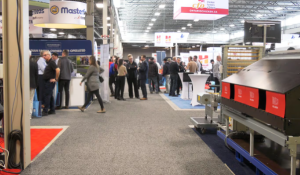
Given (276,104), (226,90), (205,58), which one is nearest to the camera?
(276,104)

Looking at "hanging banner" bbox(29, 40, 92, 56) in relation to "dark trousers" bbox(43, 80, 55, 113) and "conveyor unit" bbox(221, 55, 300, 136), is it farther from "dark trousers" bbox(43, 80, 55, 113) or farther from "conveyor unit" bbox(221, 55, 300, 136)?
"conveyor unit" bbox(221, 55, 300, 136)

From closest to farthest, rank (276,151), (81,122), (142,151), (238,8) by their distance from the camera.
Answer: (276,151), (142,151), (81,122), (238,8)

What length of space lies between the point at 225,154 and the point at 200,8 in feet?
20.5

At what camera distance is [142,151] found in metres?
3.57

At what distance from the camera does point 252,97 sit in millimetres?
2463

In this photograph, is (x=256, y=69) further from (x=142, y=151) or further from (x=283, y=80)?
(x=142, y=151)

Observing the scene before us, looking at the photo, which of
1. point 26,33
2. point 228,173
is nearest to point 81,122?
point 26,33

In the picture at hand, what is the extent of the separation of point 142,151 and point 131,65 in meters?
5.68

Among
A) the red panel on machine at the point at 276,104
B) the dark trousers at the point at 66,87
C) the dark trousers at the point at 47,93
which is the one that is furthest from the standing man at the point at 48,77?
the red panel on machine at the point at 276,104

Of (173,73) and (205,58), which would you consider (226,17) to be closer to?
(205,58)

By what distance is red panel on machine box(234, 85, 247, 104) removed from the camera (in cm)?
265

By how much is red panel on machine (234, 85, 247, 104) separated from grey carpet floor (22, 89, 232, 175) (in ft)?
2.61

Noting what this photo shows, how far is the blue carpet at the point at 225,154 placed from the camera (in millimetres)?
2943

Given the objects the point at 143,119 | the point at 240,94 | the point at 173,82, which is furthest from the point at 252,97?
the point at 173,82
